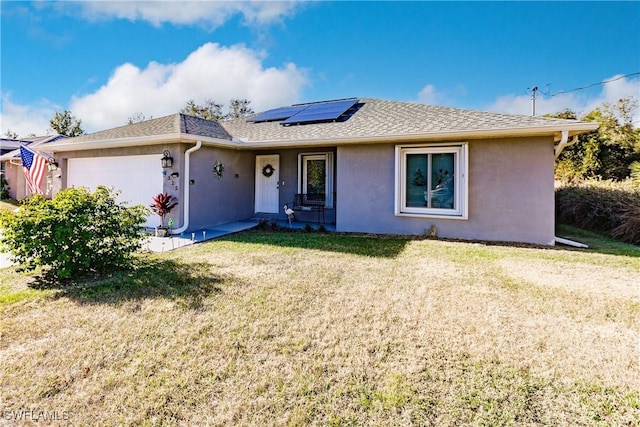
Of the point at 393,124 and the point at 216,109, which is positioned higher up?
the point at 216,109

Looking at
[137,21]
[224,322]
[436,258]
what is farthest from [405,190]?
[137,21]

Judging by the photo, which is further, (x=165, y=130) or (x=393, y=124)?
(x=165, y=130)

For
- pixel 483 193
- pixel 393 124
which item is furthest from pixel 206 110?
pixel 483 193

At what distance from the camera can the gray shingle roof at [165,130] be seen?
31.7ft

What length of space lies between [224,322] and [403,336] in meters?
1.91

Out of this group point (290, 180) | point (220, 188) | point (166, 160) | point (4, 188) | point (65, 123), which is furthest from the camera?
point (65, 123)

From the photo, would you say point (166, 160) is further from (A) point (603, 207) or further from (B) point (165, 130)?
(A) point (603, 207)

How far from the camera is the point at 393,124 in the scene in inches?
374

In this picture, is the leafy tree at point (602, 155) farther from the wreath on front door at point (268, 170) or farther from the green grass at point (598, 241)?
the wreath on front door at point (268, 170)

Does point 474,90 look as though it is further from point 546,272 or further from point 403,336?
point 403,336

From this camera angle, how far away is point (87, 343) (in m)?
3.25

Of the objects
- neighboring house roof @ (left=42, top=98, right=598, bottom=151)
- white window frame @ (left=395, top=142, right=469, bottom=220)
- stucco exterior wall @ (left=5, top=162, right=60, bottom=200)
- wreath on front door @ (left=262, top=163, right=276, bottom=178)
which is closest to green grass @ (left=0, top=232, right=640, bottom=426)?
white window frame @ (left=395, top=142, right=469, bottom=220)

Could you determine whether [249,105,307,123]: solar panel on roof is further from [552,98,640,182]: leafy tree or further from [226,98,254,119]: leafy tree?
[226,98,254,119]: leafy tree

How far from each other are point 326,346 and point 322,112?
985 centimetres
